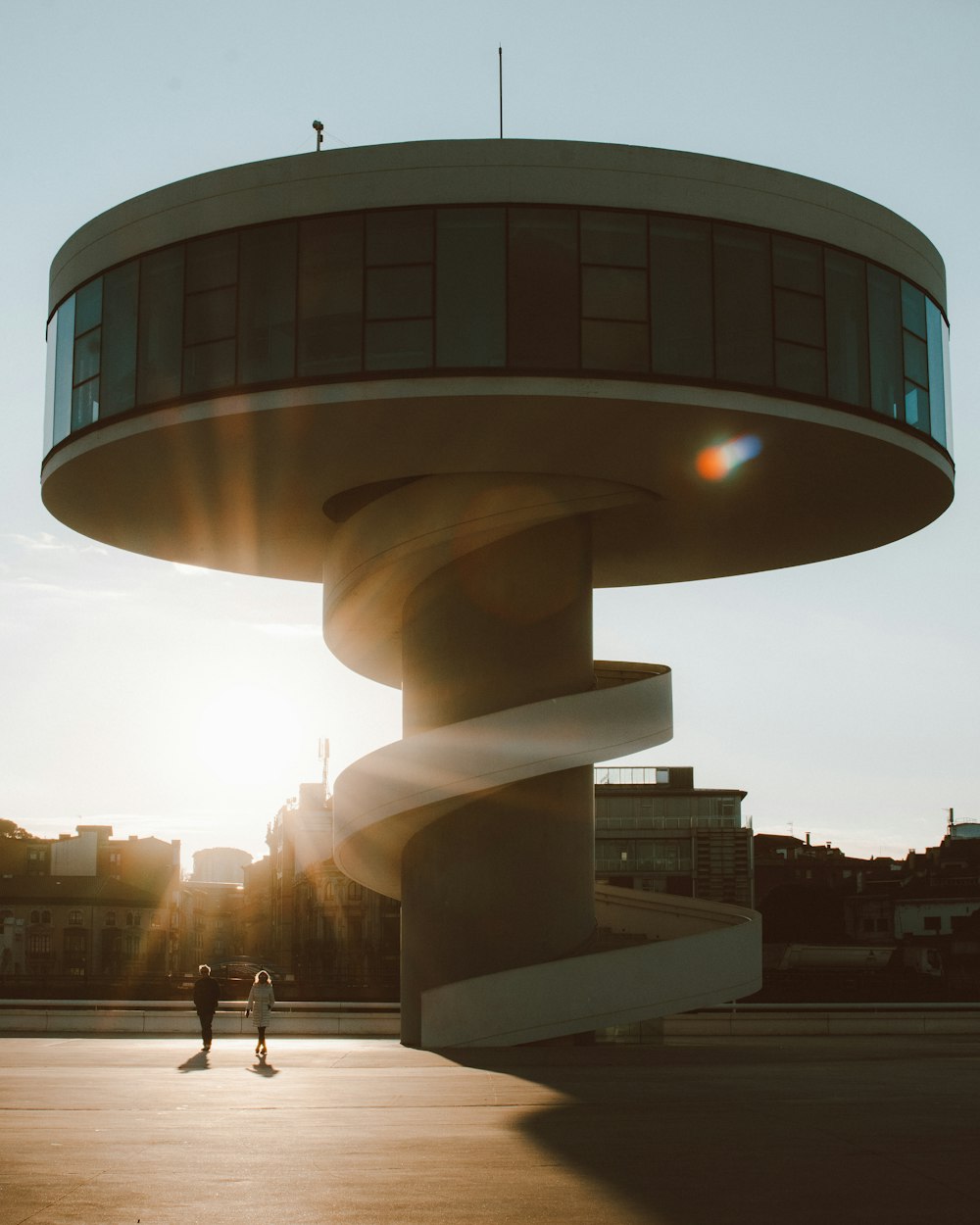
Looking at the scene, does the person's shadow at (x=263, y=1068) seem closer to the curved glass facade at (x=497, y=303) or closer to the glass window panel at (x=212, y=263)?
the curved glass facade at (x=497, y=303)

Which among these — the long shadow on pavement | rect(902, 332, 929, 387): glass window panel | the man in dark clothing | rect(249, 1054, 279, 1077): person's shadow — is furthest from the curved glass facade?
the long shadow on pavement

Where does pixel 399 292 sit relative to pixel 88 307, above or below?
below

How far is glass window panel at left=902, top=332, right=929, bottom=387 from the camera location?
2591cm

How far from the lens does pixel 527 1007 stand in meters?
25.2

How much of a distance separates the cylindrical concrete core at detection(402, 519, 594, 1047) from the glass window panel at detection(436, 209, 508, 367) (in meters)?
4.86

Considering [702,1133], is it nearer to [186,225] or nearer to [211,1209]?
[211,1209]

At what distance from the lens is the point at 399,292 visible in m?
23.5

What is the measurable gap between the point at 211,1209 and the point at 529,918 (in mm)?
17564

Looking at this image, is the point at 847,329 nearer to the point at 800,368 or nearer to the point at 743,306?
the point at 800,368

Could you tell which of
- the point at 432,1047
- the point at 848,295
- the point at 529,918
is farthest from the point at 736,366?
the point at 432,1047

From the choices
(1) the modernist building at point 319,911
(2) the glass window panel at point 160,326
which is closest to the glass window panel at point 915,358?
(2) the glass window panel at point 160,326

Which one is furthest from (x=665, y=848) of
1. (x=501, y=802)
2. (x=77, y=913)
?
(x=501, y=802)

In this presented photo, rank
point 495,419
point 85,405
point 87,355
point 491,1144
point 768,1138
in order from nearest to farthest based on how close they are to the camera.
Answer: point 491,1144 < point 768,1138 < point 495,419 < point 85,405 < point 87,355

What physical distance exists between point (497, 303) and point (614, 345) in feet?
5.75
